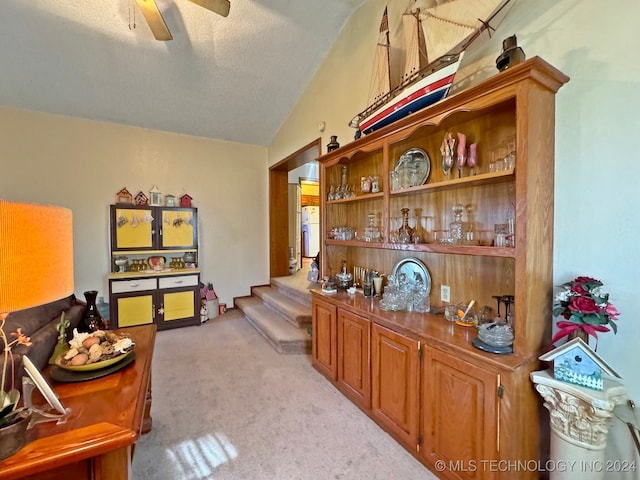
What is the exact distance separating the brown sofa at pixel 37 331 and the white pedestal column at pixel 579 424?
2317 mm

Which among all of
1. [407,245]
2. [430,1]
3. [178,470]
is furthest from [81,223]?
[430,1]

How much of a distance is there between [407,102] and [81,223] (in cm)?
457

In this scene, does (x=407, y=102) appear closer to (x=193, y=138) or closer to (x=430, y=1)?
(x=430, y=1)

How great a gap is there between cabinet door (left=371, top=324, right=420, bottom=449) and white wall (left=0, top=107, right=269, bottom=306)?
3701 millimetres

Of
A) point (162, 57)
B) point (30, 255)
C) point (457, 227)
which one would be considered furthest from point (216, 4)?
point (457, 227)

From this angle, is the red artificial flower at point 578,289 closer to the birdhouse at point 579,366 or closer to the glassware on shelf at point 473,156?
the birdhouse at point 579,366

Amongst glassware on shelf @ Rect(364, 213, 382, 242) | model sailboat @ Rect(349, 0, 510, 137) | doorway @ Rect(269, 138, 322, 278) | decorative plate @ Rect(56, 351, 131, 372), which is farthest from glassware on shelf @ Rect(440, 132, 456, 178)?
doorway @ Rect(269, 138, 322, 278)

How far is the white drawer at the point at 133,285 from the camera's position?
381 cm

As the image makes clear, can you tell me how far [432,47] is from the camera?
1.82 meters

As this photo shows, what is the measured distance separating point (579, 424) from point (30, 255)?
205 centimetres

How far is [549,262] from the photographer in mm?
1433

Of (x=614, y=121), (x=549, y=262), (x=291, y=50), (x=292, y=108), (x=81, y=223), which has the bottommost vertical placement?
(x=549, y=262)

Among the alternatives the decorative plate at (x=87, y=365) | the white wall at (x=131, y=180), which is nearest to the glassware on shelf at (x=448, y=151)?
the decorative plate at (x=87, y=365)

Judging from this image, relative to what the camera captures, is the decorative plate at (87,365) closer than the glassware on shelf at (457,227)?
Yes
